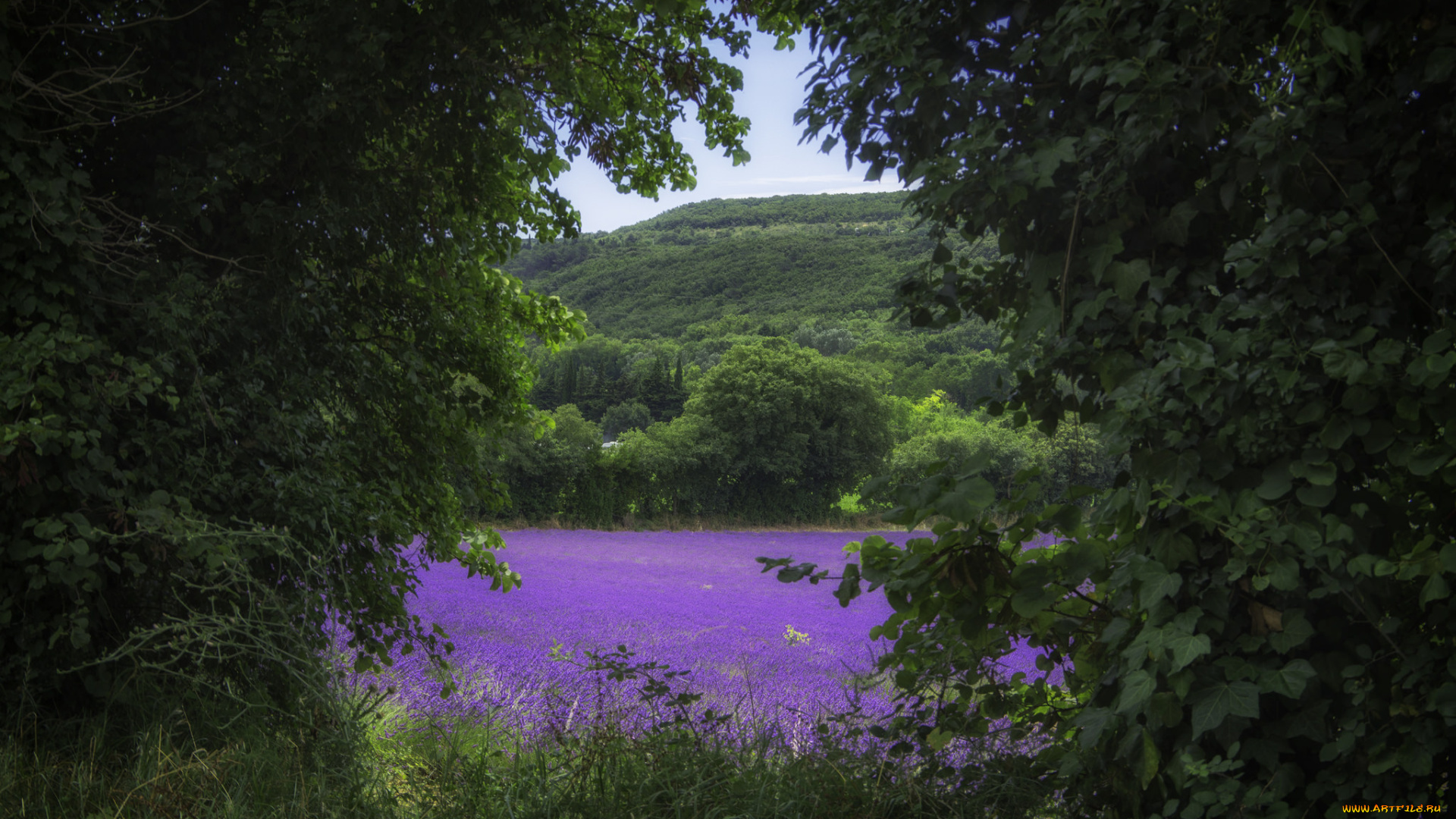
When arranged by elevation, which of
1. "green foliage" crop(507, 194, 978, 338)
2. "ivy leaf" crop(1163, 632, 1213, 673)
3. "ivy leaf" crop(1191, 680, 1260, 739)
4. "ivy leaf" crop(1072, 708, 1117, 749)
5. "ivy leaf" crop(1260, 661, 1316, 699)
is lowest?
"ivy leaf" crop(1072, 708, 1117, 749)

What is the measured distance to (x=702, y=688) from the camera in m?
4.69

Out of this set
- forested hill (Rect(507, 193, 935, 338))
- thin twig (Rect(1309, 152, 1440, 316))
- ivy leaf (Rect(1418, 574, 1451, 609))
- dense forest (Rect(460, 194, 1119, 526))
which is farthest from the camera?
forested hill (Rect(507, 193, 935, 338))

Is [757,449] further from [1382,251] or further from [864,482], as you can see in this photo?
[1382,251]

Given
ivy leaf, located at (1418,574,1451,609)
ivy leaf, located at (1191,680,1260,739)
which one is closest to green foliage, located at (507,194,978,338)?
ivy leaf, located at (1191,680,1260,739)

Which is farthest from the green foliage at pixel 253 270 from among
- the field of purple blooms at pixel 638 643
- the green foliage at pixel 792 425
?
the green foliage at pixel 792 425

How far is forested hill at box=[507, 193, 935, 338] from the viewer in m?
41.1

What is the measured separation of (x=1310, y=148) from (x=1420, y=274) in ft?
1.01

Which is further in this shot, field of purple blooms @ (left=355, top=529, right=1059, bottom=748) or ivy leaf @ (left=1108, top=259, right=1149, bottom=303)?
field of purple blooms @ (left=355, top=529, right=1059, bottom=748)

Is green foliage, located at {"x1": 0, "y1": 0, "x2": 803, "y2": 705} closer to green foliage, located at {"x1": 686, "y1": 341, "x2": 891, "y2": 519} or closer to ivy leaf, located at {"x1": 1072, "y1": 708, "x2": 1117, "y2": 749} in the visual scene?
ivy leaf, located at {"x1": 1072, "y1": 708, "x2": 1117, "y2": 749}

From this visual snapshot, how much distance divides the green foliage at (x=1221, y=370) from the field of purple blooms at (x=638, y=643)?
0.84 m

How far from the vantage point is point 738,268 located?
50.1m

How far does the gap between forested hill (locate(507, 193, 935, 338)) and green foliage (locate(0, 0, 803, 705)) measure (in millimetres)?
31536

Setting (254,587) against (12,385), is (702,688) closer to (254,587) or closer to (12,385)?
(254,587)

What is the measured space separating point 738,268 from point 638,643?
1781 inches
